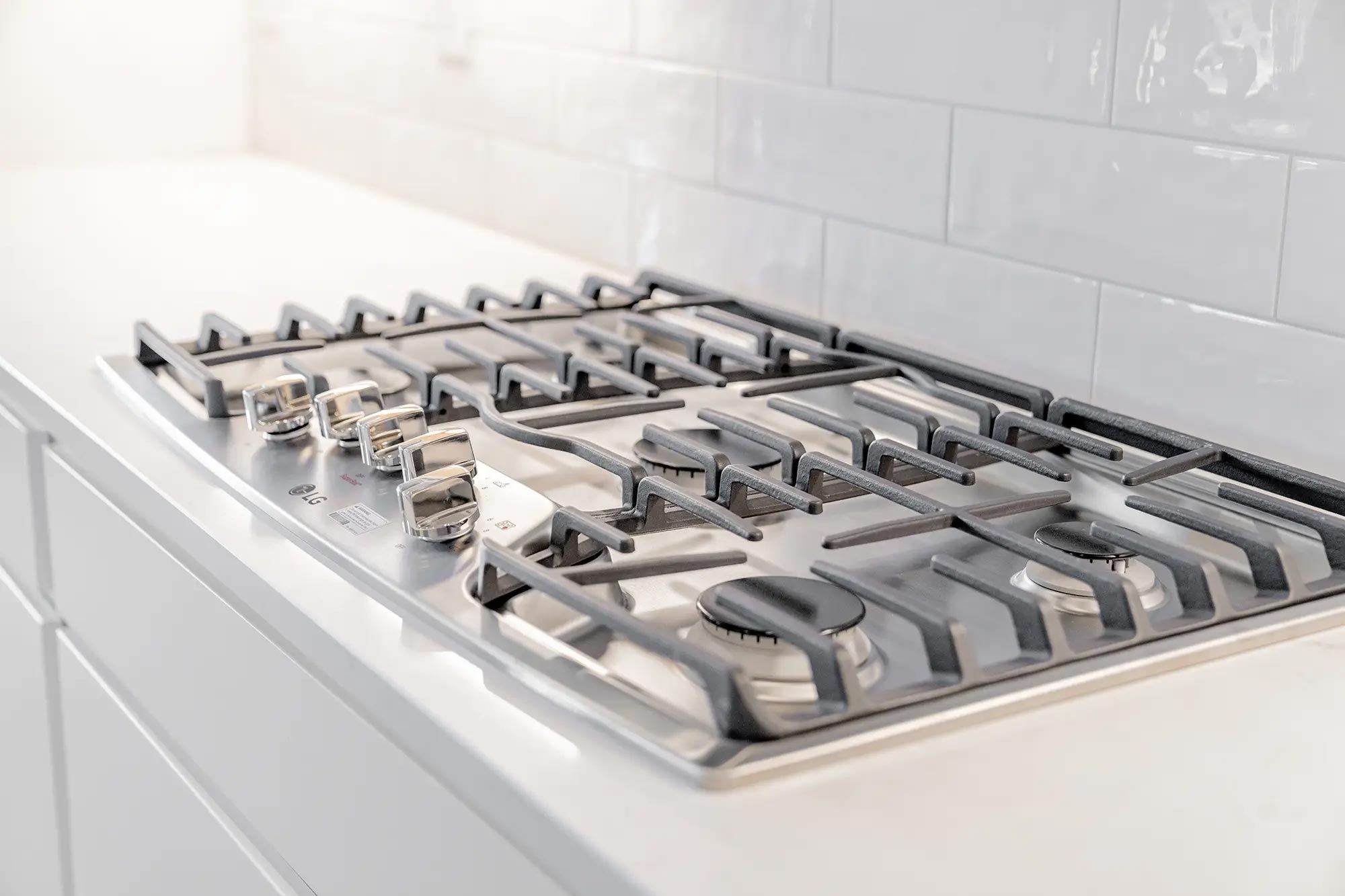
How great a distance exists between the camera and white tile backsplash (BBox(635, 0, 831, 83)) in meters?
1.36

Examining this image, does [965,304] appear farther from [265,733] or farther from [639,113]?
[265,733]

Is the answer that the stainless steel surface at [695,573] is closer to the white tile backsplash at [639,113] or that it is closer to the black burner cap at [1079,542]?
the black burner cap at [1079,542]

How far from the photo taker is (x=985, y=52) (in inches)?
46.7

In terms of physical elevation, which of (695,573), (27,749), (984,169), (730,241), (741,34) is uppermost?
(741,34)

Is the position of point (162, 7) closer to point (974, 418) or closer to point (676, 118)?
point (676, 118)

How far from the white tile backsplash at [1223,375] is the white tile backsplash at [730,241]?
0.36 m

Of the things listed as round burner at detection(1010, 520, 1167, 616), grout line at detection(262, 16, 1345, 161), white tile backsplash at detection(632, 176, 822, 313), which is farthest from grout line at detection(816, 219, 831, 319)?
round burner at detection(1010, 520, 1167, 616)

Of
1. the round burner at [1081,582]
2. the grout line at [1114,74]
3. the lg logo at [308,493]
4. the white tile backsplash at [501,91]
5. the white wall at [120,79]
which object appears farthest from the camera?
the white wall at [120,79]

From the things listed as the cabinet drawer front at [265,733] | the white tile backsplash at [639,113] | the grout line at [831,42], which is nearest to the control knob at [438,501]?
the cabinet drawer front at [265,733]

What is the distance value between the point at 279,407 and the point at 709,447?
0.98 ft

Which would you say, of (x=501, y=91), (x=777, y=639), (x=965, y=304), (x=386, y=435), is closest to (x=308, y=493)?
(x=386, y=435)

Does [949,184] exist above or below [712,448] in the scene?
above

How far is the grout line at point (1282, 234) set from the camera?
38.8 inches

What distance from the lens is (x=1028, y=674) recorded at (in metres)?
0.70
